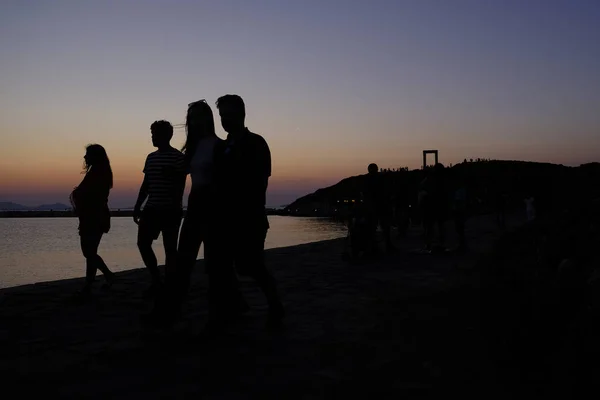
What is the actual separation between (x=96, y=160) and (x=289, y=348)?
12.3 ft

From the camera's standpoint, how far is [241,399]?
2.92 meters

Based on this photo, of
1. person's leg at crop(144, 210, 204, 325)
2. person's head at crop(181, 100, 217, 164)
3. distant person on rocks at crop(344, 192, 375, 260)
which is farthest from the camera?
distant person on rocks at crop(344, 192, 375, 260)

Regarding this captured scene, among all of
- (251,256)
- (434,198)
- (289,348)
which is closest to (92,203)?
(251,256)

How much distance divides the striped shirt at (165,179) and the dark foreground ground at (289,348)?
1.10m

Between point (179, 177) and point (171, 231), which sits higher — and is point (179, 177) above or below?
above

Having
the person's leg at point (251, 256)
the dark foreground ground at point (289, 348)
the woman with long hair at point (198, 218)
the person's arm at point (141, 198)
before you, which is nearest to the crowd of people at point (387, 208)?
the dark foreground ground at point (289, 348)

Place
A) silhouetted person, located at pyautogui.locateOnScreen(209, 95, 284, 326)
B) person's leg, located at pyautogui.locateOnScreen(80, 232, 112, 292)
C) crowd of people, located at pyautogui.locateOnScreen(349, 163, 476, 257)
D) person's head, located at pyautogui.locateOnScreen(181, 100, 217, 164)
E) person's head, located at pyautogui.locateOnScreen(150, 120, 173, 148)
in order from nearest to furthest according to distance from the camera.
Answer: silhouetted person, located at pyautogui.locateOnScreen(209, 95, 284, 326)
person's head, located at pyautogui.locateOnScreen(181, 100, 217, 164)
person's head, located at pyautogui.locateOnScreen(150, 120, 173, 148)
person's leg, located at pyautogui.locateOnScreen(80, 232, 112, 292)
crowd of people, located at pyautogui.locateOnScreen(349, 163, 476, 257)

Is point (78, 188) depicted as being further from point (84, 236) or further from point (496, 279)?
point (496, 279)

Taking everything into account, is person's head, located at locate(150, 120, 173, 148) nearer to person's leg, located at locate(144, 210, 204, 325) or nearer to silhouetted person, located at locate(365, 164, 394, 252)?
person's leg, located at locate(144, 210, 204, 325)

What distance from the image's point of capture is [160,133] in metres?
5.64

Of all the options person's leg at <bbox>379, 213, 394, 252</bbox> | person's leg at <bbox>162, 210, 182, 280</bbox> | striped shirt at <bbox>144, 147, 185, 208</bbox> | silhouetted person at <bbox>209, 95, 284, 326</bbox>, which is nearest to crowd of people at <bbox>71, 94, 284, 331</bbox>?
silhouetted person at <bbox>209, 95, 284, 326</bbox>

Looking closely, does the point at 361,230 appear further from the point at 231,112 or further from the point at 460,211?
the point at 231,112

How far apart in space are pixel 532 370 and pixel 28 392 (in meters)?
2.88

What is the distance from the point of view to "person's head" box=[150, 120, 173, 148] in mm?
5629
